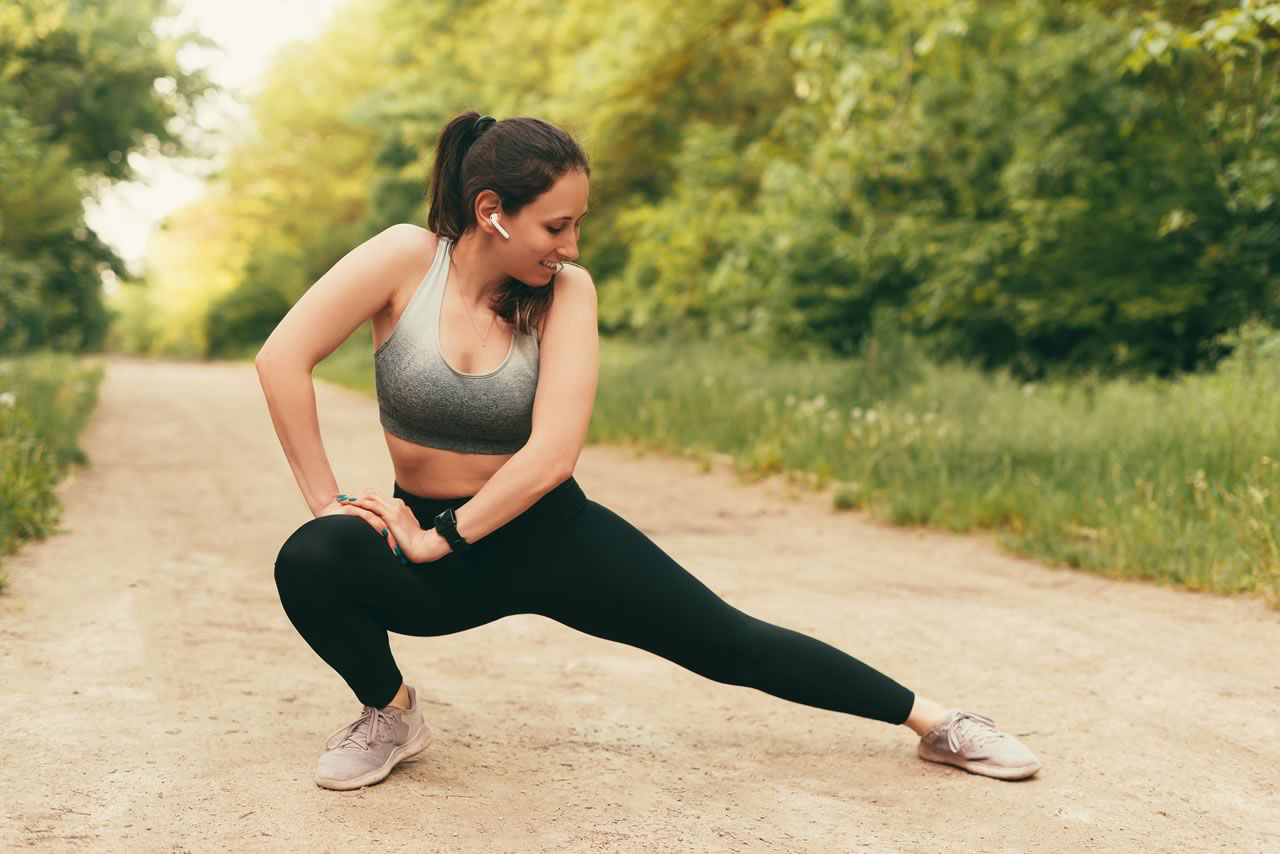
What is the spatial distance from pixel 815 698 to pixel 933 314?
10188 millimetres

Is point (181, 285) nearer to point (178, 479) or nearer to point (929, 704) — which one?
point (178, 479)

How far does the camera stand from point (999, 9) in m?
13.3

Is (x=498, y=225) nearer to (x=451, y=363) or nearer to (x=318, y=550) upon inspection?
(x=451, y=363)

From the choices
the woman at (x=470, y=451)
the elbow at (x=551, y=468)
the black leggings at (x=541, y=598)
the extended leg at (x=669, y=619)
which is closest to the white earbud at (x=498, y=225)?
the woman at (x=470, y=451)

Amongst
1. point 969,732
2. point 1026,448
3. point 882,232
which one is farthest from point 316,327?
point 882,232

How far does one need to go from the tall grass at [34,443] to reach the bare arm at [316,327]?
2.88 m

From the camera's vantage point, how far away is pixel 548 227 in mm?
2855

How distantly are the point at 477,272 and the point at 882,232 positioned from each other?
10.9 metres

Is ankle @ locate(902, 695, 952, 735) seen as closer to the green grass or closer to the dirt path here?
the dirt path

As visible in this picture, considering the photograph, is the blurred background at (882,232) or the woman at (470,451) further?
the blurred background at (882,232)

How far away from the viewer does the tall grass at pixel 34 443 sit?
6.33 metres

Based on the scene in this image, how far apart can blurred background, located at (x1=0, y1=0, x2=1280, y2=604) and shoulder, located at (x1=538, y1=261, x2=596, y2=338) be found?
0.41m

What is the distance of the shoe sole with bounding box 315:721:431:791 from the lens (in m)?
3.00

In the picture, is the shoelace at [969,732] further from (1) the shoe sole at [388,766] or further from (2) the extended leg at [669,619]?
(1) the shoe sole at [388,766]
